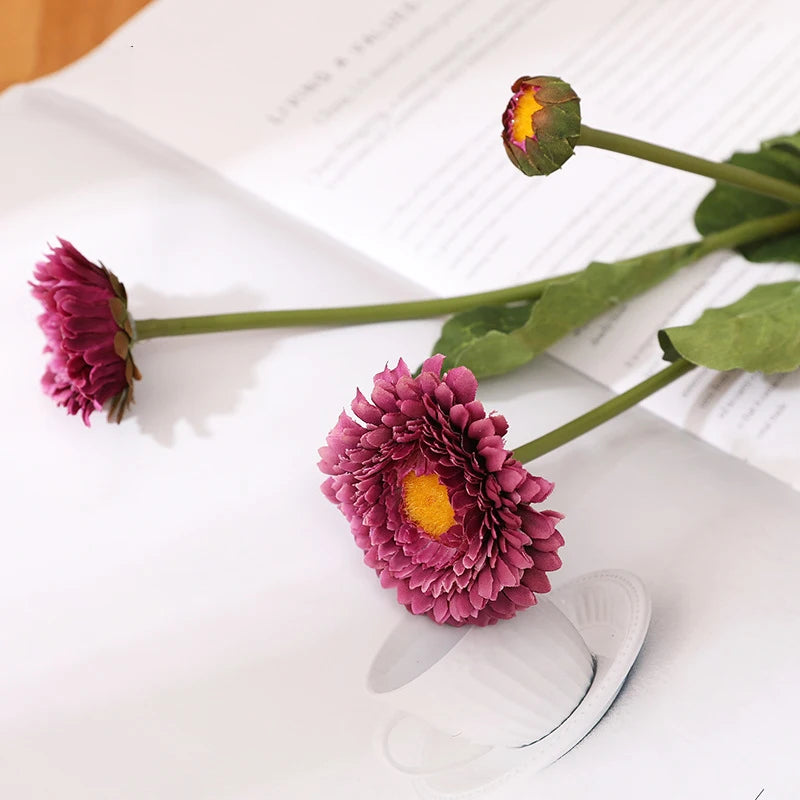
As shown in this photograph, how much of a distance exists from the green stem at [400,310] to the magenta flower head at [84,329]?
0.02 m

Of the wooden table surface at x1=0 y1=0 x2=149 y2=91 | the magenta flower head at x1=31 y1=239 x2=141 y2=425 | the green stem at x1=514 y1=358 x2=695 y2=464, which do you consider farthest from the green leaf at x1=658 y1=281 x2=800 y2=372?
the wooden table surface at x1=0 y1=0 x2=149 y2=91

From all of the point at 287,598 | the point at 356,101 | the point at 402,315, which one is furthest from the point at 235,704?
the point at 356,101

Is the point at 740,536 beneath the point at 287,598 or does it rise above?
above

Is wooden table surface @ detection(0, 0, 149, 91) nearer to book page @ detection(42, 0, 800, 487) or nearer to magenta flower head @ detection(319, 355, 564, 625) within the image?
book page @ detection(42, 0, 800, 487)

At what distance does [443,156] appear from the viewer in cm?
43

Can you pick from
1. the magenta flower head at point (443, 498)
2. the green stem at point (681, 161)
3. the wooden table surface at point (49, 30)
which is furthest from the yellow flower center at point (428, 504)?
the wooden table surface at point (49, 30)

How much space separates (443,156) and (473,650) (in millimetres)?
242

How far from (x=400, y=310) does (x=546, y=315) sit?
0.05 meters

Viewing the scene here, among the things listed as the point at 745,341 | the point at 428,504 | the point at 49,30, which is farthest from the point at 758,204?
the point at 49,30

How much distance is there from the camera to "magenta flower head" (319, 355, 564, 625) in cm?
26

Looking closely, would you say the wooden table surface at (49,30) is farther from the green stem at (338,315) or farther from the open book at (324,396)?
the green stem at (338,315)

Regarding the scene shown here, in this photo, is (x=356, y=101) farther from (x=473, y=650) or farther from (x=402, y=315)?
(x=473, y=650)

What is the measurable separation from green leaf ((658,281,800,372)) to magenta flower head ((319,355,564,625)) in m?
0.07

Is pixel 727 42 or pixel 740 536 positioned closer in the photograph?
pixel 740 536
